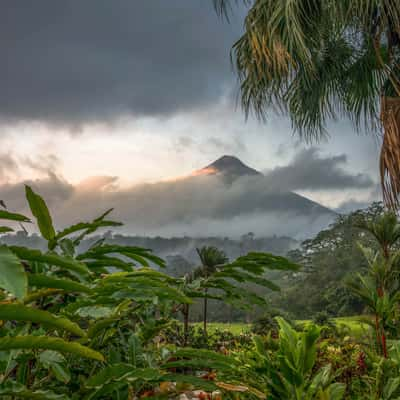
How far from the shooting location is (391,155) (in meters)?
4.18

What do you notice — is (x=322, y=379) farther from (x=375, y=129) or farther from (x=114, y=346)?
(x=375, y=129)

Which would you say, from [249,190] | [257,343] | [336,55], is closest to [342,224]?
[336,55]

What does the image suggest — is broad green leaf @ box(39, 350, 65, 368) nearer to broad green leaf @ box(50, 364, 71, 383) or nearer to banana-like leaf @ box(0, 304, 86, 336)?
broad green leaf @ box(50, 364, 71, 383)

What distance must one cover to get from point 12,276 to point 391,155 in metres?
4.41

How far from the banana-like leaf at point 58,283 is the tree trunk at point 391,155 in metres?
4.26

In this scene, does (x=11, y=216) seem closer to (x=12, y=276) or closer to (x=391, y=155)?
(x=12, y=276)

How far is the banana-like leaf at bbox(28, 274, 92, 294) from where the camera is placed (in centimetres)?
38

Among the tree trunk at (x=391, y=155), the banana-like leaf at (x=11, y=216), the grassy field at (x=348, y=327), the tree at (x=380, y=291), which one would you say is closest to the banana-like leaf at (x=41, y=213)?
the banana-like leaf at (x=11, y=216)

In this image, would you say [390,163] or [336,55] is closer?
[390,163]

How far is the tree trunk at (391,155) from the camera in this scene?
412 centimetres

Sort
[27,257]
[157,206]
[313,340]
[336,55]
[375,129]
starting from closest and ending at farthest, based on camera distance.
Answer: [27,257], [313,340], [375,129], [336,55], [157,206]

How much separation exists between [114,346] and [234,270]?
251 millimetres

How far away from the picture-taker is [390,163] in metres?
4.16

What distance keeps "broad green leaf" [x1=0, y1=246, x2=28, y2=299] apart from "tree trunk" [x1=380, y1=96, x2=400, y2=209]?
4311 millimetres
